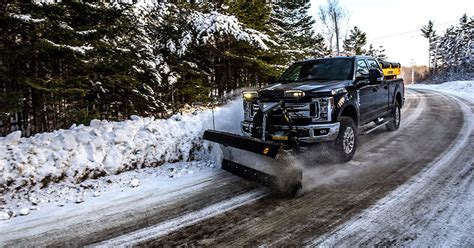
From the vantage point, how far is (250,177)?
488 cm

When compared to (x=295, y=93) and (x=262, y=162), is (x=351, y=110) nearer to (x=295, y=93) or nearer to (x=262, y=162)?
(x=295, y=93)

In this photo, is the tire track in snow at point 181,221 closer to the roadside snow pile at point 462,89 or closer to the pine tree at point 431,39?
the roadside snow pile at point 462,89

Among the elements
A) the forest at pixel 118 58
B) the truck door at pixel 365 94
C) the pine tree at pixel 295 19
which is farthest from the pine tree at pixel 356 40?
the truck door at pixel 365 94

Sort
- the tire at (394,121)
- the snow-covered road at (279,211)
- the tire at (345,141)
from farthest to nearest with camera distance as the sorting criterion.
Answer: the tire at (394,121)
the tire at (345,141)
the snow-covered road at (279,211)

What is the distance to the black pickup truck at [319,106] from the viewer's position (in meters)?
5.39

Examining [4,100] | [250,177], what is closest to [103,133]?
[4,100]

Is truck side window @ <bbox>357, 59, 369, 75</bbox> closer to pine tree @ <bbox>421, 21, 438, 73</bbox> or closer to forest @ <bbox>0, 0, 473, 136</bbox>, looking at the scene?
forest @ <bbox>0, 0, 473, 136</bbox>

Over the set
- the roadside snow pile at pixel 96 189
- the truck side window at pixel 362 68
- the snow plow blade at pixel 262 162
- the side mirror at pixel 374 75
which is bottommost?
the roadside snow pile at pixel 96 189

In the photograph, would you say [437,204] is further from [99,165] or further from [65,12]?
[65,12]

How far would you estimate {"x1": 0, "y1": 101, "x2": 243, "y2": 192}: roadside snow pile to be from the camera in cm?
468

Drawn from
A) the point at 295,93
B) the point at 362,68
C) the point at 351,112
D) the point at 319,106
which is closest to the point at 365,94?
the point at 362,68

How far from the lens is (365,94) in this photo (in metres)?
6.82

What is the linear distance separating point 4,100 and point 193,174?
4.06 metres

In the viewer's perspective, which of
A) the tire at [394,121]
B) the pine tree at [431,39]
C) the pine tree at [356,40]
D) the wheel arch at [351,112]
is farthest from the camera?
the pine tree at [431,39]
